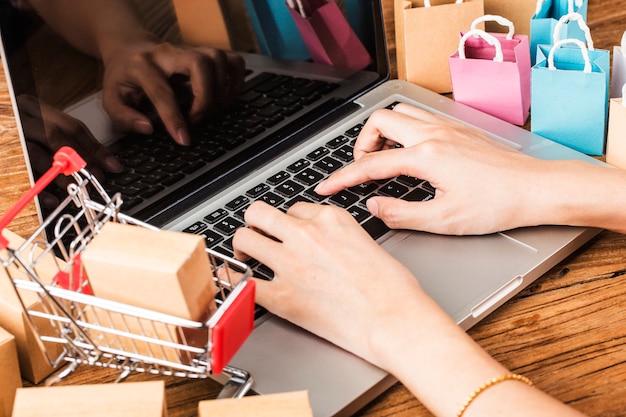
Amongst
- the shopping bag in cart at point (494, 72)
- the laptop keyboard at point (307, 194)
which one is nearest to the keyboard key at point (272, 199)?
the laptop keyboard at point (307, 194)

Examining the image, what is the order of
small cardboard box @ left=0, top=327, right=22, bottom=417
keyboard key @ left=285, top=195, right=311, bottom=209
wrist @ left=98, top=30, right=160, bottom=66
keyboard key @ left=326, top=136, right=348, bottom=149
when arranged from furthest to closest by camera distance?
keyboard key @ left=326, top=136, right=348, bottom=149 → keyboard key @ left=285, top=195, right=311, bottom=209 → wrist @ left=98, top=30, right=160, bottom=66 → small cardboard box @ left=0, top=327, right=22, bottom=417

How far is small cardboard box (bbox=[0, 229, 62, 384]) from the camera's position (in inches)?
29.5

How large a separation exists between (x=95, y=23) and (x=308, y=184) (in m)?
0.33

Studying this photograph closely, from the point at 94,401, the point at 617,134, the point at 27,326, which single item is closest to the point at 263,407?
the point at 94,401

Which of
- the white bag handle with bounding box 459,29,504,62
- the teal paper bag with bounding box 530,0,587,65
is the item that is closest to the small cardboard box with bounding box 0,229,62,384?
the white bag handle with bounding box 459,29,504,62

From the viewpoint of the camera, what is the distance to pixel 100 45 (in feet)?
2.86

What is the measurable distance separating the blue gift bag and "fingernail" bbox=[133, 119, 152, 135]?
196 mm

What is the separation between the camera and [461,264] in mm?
874

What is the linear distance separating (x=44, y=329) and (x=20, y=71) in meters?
0.27

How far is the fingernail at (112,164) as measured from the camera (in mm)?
920

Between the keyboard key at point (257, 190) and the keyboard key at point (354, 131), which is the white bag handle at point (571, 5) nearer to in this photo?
the keyboard key at point (354, 131)

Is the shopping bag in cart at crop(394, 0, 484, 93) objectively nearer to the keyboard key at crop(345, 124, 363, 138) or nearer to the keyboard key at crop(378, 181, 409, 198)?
the keyboard key at crop(345, 124, 363, 138)

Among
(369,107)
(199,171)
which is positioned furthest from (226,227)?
(369,107)

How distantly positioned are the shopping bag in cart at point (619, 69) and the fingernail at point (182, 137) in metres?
0.58
